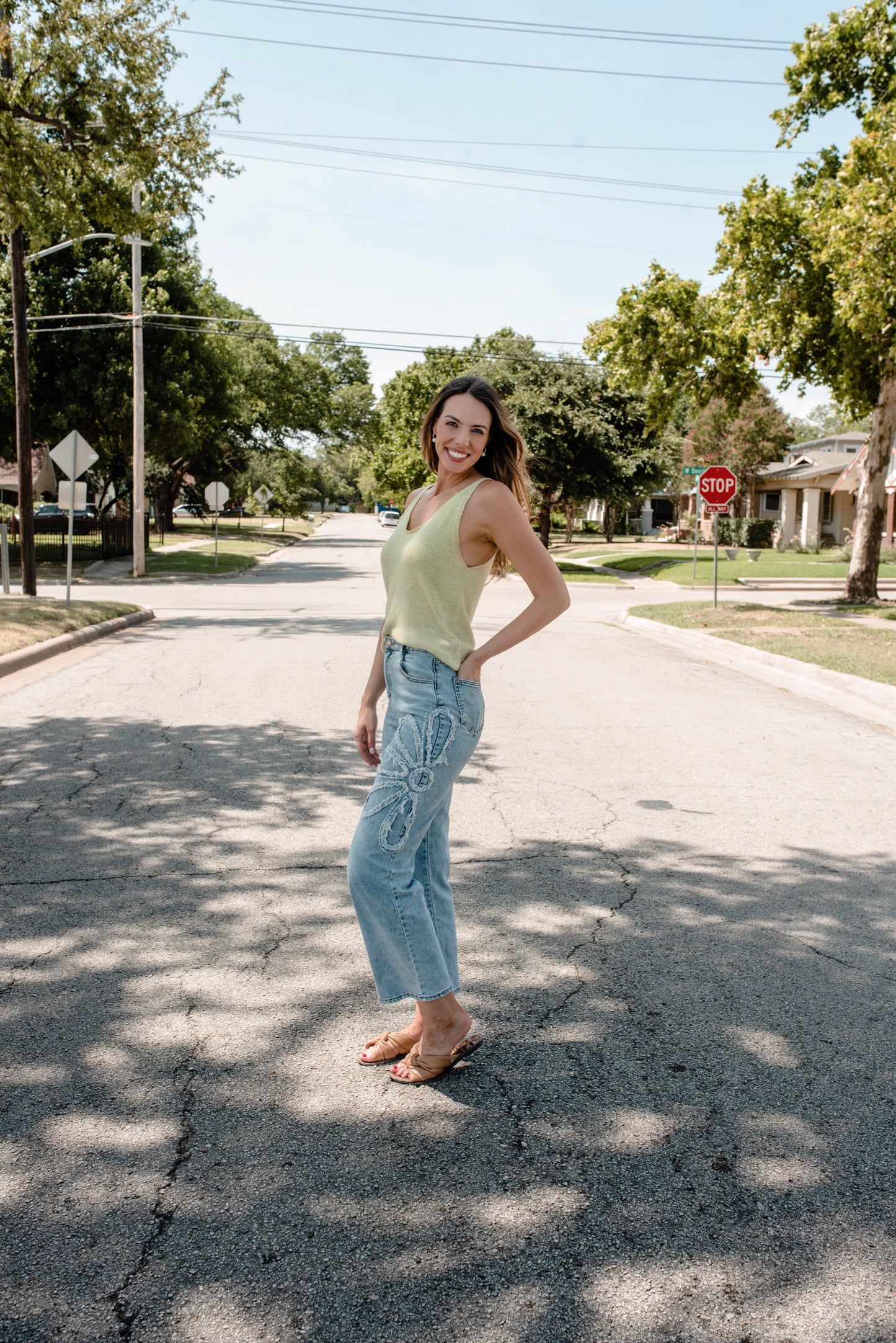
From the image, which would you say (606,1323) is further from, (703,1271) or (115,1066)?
(115,1066)

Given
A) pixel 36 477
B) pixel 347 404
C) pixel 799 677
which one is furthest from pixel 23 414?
pixel 347 404

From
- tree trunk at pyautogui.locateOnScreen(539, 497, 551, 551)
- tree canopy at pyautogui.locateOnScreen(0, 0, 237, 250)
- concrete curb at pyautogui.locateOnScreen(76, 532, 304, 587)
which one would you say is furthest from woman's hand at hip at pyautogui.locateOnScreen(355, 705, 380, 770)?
tree trunk at pyautogui.locateOnScreen(539, 497, 551, 551)

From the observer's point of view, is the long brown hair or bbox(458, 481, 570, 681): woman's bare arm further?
the long brown hair

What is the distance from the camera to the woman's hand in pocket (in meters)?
2.96

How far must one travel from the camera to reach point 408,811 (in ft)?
9.64

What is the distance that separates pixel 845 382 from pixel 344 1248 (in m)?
19.5

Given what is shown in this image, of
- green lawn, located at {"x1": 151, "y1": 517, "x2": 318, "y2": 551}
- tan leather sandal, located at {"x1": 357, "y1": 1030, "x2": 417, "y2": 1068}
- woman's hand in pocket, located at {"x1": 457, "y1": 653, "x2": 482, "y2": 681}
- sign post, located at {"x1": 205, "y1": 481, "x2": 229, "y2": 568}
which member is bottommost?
tan leather sandal, located at {"x1": 357, "y1": 1030, "x2": 417, "y2": 1068}

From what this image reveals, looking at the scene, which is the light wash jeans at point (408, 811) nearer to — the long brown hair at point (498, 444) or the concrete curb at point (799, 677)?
the long brown hair at point (498, 444)

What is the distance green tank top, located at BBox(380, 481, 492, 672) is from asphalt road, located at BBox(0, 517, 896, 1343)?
132 centimetres

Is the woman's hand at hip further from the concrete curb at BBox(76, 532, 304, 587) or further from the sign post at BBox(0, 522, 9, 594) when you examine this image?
the concrete curb at BBox(76, 532, 304, 587)

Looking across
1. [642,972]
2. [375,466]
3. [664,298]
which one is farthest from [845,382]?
[375,466]

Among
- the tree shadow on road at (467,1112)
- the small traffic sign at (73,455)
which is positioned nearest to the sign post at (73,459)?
the small traffic sign at (73,455)

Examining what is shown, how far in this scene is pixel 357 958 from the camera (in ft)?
13.2

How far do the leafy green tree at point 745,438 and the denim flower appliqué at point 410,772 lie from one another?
161 ft
